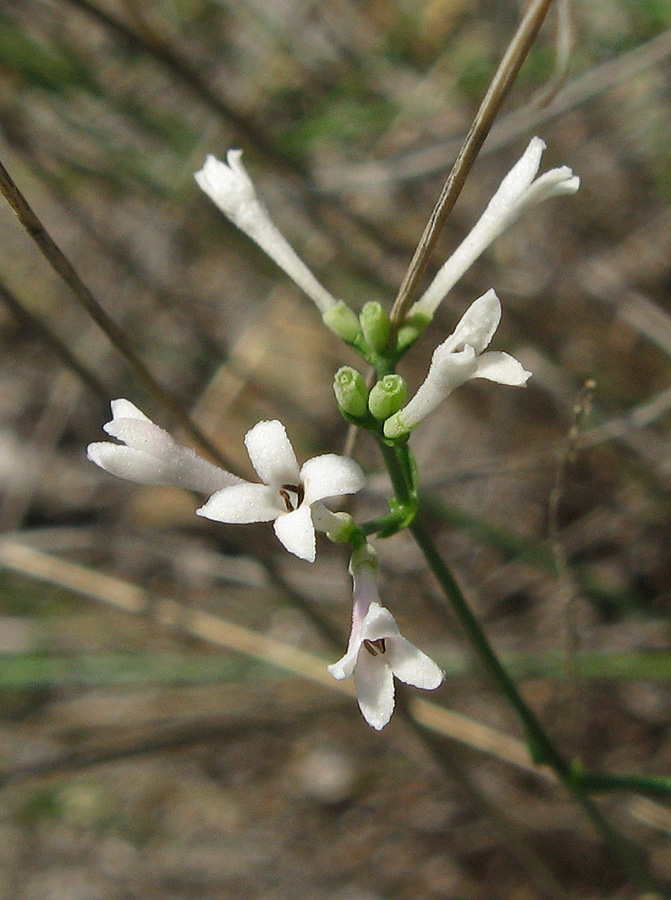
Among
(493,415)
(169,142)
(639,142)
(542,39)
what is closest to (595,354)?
(493,415)

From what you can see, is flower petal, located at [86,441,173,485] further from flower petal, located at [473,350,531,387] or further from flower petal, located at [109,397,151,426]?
flower petal, located at [473,350,531,387]

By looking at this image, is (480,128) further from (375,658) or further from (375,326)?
(375,658)

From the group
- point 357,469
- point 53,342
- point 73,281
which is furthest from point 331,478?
point 53,342

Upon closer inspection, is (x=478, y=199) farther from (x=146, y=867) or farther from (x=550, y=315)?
(x=146, y=867)

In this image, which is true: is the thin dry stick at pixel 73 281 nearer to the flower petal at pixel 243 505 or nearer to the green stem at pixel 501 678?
the flower petal at pixel 243 505

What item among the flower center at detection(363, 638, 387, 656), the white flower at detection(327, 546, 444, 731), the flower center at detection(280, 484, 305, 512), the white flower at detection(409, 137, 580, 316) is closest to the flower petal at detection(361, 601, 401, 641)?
the white flower at detection(327, 546, 444, 731)

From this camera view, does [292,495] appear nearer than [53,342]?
Yes
